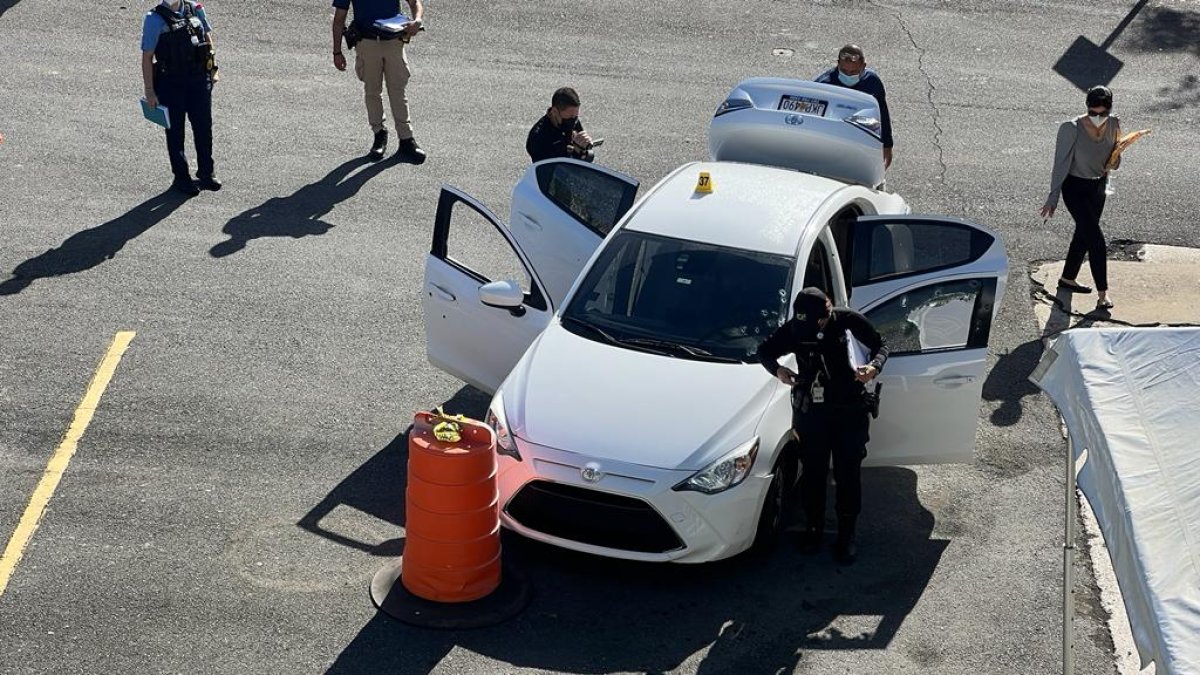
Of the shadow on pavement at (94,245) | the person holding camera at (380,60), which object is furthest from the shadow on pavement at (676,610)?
the person holding camera at (380,60)

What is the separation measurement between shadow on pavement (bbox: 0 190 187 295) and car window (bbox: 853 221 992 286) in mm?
6103

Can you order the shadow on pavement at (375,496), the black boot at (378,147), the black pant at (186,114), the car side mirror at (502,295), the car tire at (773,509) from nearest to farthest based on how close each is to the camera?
1. the car tire at (773,509)
2. the shadow on pavement at (375,496)
3. the car side mirror at (502,295)
4. the black pant at (186,114)
5. the black boot at (378,147)

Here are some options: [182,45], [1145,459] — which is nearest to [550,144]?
[182,45]

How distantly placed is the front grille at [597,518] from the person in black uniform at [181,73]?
645cm

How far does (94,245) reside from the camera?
12.3 meters

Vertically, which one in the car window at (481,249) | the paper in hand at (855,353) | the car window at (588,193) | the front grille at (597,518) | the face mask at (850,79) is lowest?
the car window at (481,249)

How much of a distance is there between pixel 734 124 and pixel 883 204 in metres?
1.30

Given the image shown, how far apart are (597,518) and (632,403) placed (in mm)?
680

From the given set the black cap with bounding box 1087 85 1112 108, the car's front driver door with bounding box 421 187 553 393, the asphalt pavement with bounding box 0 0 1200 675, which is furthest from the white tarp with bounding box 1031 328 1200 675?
the black cap with bounding box 1087 85 1112 108

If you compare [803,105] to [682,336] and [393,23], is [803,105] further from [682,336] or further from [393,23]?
[393,23]

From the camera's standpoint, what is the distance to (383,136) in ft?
47.2

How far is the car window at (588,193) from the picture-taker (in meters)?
10.3

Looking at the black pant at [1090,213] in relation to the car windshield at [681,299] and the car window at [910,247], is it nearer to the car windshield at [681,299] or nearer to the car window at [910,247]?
the car window at [910,247]

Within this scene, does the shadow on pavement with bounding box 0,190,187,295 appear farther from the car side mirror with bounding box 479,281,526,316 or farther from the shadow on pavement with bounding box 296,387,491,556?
the car side mirror with bounding box 479,281,526,316
